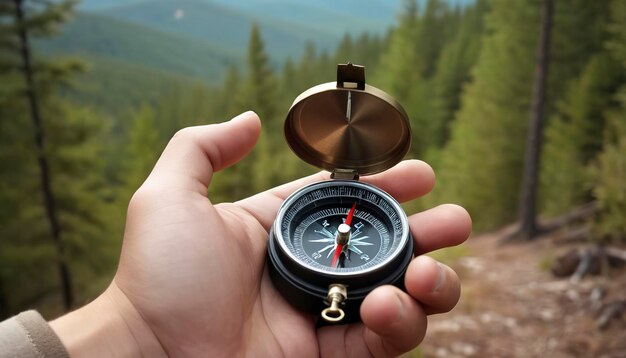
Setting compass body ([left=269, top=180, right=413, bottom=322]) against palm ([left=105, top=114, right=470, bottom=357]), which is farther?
compass body ([left=269, top=180, right=413, bottom=322])

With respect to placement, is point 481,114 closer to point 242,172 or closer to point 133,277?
point 242,172

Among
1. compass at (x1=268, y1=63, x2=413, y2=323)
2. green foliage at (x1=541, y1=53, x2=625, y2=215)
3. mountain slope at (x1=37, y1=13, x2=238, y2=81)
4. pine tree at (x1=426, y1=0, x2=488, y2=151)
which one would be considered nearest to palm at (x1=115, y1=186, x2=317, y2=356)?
compass at (x1=268, y1=63, x2=413, y2=323)

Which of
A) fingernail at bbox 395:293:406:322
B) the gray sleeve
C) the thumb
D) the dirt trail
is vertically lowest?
the dirt trail

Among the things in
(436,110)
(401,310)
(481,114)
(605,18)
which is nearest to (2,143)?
(401,310)

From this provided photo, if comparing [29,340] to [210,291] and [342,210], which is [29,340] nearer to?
[210,291]

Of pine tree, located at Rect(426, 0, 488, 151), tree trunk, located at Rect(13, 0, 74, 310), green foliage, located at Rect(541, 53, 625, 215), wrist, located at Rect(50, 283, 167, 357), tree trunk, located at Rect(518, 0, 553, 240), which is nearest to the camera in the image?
wrist, located at Rect(50, 283, 167, 357)

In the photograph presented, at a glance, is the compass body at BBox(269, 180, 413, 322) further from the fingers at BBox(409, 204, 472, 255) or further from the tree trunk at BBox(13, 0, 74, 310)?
the tree trunk at BBox(13, 0, 74, 310)

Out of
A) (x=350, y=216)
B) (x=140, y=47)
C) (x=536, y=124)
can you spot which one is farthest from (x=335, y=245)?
(x=140, y=47)
